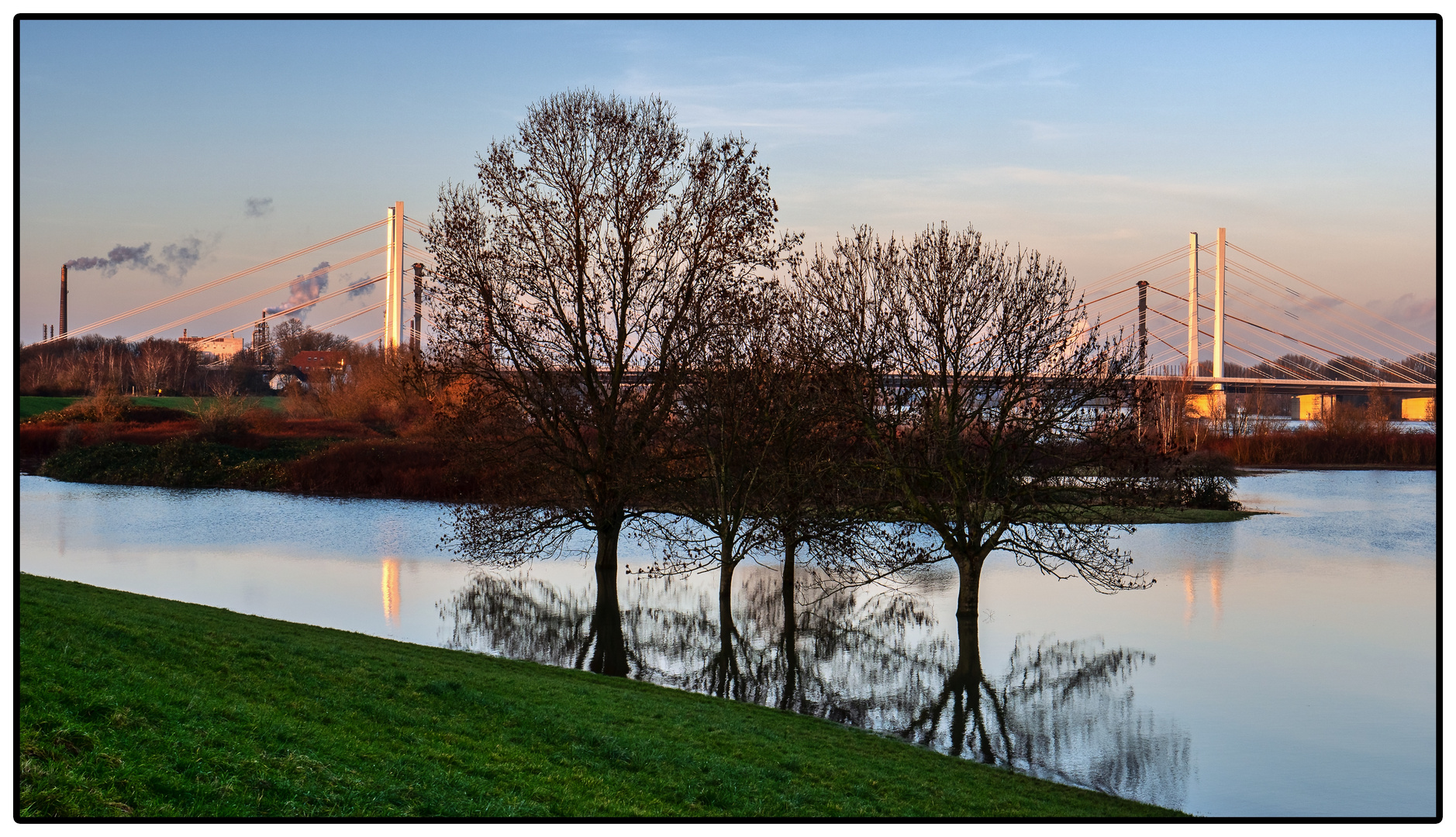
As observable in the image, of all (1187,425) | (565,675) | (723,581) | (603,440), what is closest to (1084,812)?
(565,675)

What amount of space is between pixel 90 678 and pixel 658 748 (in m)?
3.89

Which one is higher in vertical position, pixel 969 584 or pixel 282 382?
pixel 282 382

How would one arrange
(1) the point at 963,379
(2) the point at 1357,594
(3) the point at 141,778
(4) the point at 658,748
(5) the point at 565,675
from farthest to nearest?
(2) the point at 1357,594 < (1) the point at 963,379 < (5) the point at 565,675 < (4) the point at 658,748 < (3) the point at 141,778

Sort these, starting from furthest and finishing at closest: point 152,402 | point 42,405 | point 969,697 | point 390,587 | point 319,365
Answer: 1. point 319,365
2. point 152,402
3. point 42,405
4. point 390,587
5. point 969,697

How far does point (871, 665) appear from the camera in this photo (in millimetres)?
14516

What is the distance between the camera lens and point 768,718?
34.9 feet

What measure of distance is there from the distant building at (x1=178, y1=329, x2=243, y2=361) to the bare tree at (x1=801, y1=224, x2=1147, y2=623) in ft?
126

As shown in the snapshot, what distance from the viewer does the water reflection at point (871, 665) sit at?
1082cm

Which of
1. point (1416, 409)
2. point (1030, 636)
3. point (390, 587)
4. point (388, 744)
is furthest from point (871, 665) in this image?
point (1416, 409)

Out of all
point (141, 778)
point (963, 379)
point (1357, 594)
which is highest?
point (963, 379)

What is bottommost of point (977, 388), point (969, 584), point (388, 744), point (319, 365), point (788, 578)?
point (788, 578)

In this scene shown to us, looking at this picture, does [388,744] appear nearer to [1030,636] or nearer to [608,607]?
[608,607]

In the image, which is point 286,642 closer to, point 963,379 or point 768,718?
point 768,718

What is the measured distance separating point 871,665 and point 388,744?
8.60m
